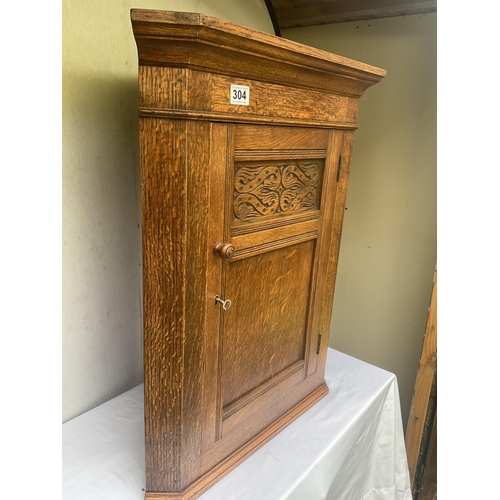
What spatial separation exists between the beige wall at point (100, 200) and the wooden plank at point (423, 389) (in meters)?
0.95

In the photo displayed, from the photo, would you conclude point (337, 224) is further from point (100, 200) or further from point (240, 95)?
point (100, 200)

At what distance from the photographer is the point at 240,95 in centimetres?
60

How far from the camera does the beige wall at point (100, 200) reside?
0.80 meters

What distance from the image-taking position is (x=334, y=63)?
27.2 inches

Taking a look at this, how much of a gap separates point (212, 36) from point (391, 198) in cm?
109

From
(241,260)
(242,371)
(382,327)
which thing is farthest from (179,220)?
(382,327)

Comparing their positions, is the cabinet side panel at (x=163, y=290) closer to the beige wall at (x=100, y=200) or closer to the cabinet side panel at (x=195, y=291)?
the cabinet side panel at (x=195, y=291)

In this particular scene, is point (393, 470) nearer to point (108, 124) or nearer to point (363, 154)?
point (363, 154)

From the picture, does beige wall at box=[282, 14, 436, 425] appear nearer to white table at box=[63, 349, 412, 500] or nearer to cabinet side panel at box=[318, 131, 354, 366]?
white table at box=[63, 349, 412, 500]

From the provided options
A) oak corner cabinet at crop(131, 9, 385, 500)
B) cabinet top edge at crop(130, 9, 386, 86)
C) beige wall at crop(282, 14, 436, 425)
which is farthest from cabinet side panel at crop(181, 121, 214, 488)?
beige wall at crop(282, 14, 436, 425)

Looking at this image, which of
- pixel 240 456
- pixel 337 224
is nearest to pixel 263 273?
pixel 337 224

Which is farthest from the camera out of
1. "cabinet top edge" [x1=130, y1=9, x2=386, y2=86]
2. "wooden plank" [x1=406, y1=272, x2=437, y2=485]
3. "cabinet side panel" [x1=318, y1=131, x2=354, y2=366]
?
"wooden plank" [x1=406, y1=272, x2=437, y2=485]

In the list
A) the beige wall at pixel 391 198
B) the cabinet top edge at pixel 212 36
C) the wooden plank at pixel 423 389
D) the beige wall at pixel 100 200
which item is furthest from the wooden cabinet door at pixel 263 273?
the beige wall at pixel 391 198

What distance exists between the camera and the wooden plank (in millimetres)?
1275
